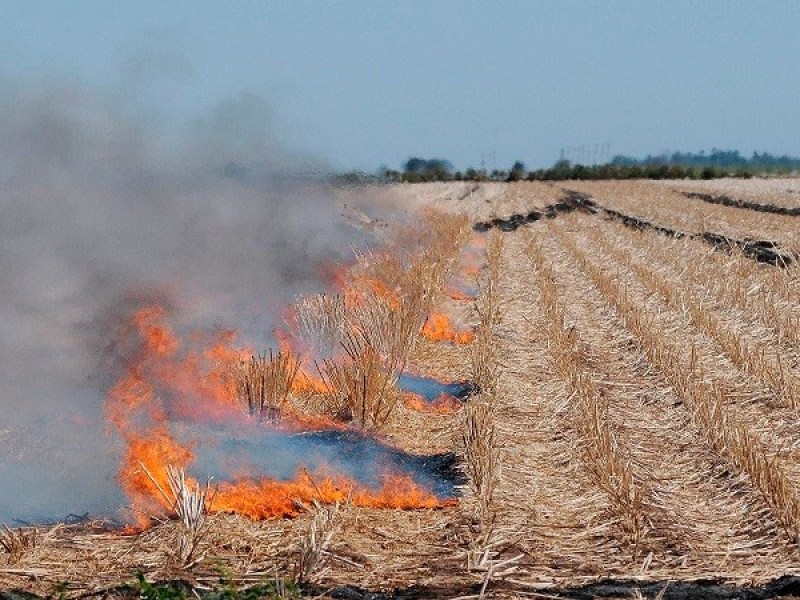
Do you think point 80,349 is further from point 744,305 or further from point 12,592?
point 744,305

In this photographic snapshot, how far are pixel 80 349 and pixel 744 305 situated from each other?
30.4 feet

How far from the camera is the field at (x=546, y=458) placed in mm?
6480

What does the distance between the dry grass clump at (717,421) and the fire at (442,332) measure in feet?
6.41

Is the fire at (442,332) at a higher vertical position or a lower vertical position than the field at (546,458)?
lower

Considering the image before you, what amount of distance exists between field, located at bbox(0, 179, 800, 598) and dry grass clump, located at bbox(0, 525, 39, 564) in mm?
17

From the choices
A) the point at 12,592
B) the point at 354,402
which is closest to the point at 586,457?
the point at 354,402

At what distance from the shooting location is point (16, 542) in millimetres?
6816

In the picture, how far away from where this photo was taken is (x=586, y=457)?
9156 millimetres

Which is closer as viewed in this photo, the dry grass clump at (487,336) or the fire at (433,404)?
the fire at (433,404)

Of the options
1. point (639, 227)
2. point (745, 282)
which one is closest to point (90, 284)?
point (745, 282)

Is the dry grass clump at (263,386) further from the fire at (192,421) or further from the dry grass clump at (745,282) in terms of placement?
the dry grass clump at (745,282)

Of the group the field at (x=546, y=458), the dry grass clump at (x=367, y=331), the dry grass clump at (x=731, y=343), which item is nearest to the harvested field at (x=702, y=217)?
the dry grass clump at (x=731, y=343)

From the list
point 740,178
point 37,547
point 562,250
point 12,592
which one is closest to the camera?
point 12,592

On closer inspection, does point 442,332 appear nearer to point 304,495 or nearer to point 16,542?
point 304,495
